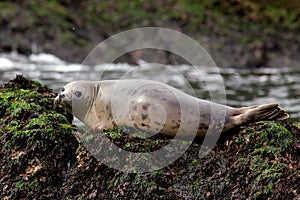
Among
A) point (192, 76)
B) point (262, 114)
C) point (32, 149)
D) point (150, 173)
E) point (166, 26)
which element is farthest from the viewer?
point (166, 26)

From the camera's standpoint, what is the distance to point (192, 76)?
55.9 feet

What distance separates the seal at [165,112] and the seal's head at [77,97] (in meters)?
0.09

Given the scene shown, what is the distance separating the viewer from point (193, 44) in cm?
2080

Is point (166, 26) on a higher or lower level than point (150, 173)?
higher

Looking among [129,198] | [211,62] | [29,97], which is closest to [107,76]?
[211,62]

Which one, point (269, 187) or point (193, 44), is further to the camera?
→ point (193, 44)

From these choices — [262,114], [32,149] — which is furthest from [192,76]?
[32,149]

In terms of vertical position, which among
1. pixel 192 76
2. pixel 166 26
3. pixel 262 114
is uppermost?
pixel 166 26

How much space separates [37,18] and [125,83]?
1517 cm

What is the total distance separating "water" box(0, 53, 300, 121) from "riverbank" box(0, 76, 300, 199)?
843 centimetres

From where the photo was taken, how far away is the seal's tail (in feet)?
14.9

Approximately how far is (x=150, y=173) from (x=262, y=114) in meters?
1.07

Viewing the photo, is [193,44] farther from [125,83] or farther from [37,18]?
[125,83]

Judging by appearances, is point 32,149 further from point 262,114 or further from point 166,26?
point 166,26
